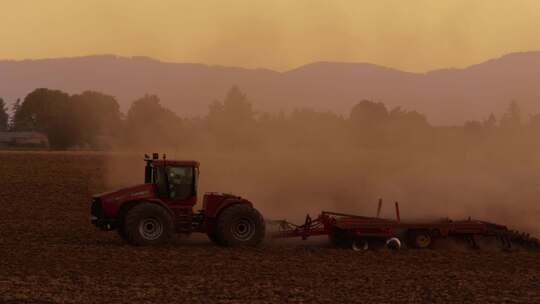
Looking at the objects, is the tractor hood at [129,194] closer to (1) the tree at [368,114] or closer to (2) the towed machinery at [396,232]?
(2) the towed machinery at [396,232]

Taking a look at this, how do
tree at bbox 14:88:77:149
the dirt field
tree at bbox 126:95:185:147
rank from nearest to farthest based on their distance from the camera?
the dirt field → tree at bbox 126:95:185:147 → tree at bbox 14:88:77:149

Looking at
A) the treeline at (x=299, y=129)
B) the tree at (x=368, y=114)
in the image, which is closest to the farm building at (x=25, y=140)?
the treeline at (x=299, y=129)

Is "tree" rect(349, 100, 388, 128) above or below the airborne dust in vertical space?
above

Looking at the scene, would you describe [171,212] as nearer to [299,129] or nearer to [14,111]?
[299,129]

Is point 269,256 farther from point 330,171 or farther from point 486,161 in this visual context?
point 330,171

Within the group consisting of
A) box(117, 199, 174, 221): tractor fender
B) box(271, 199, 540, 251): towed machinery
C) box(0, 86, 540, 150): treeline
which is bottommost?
box(271, 199, 540, 251): towed machinery

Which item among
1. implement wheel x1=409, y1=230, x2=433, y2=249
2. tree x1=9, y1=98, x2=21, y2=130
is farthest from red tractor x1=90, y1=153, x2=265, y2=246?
tree x1=9, y1=98, x2=21, y2=130

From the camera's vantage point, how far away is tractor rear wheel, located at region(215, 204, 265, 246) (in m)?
24.1

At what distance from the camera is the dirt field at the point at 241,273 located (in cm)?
1661

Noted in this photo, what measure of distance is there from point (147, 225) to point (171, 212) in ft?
2.38

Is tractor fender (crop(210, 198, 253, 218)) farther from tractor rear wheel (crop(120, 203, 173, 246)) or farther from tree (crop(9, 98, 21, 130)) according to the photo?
tree (crop(9, 98, 21, 130))

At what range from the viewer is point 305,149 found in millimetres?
39156

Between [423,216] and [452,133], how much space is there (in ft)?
34.3

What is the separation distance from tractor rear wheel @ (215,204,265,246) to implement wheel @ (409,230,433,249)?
4.11 m
